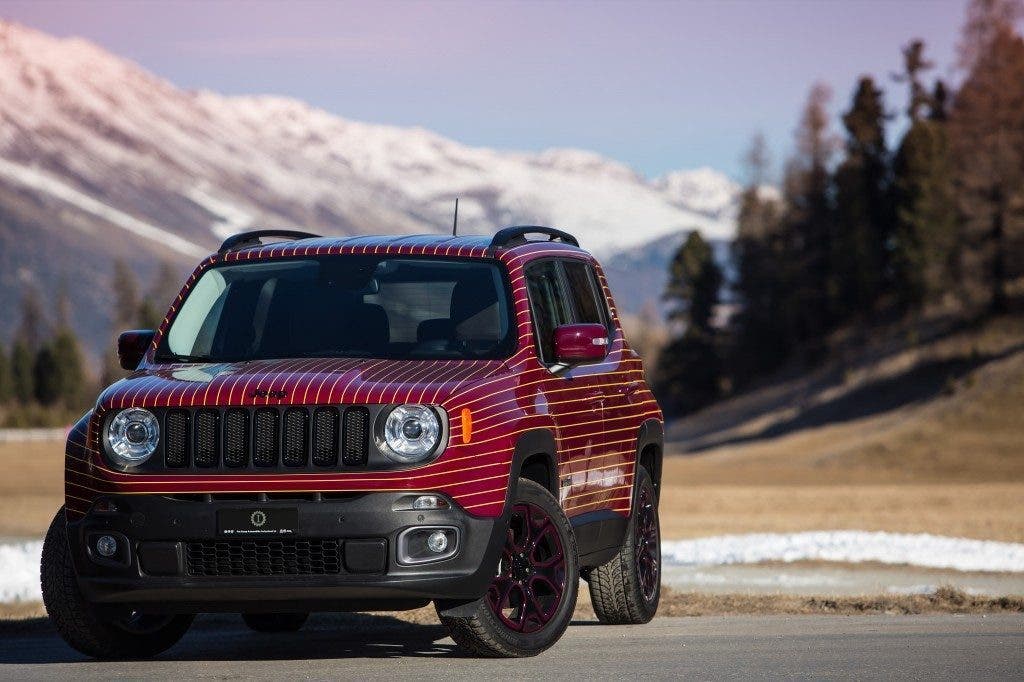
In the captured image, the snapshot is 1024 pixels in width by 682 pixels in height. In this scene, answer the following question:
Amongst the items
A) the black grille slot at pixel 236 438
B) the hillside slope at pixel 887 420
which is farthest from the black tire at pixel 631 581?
the hillside slope at pixel 887 420

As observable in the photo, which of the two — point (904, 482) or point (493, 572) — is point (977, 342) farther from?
point (493, 572)

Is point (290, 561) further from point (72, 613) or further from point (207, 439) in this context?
point (72, 613)

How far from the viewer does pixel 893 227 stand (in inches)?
4313

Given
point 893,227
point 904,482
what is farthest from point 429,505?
point 893,227

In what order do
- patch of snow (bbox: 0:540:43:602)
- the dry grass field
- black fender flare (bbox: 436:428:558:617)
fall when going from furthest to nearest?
the dry grass field → patch of snow (bbox: 0:540:43:602) → black fender flare (bbox: 436:428:558:617)

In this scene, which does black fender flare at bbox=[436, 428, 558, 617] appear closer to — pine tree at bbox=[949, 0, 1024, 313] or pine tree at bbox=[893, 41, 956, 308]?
pine tree at bbox=[949, 0, 1024, 313]

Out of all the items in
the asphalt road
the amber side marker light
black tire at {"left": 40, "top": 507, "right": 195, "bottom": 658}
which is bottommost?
the asphalt road

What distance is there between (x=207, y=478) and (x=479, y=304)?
206 cm

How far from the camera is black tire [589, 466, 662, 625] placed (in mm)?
12258

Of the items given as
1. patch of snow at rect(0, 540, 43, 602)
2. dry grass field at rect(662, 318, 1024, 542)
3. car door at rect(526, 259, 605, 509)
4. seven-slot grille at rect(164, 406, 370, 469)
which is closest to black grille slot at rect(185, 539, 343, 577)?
seven-slot grille at rect(164, 406, 370, 469)

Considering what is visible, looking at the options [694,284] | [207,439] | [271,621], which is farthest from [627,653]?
[694,284]

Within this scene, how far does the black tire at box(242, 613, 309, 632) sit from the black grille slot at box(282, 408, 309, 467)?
3.25m

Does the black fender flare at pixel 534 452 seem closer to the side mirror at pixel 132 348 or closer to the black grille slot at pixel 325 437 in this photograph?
the black grille slot at pixel 325 437

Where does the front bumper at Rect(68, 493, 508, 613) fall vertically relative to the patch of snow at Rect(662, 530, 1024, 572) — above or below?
above
